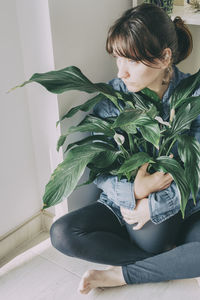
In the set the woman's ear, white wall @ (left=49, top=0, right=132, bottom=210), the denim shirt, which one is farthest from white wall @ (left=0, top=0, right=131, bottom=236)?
the woman's ear

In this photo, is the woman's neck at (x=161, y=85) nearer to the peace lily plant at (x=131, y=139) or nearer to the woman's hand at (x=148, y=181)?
the peace lily plant at (x=131, y=139)

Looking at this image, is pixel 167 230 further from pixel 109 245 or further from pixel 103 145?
pixel 103 145

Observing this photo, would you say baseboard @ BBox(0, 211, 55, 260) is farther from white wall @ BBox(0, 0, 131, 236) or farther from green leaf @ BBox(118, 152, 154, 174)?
green leaf @ BBox(118, 152, 154, 174)

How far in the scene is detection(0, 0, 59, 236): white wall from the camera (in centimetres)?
117

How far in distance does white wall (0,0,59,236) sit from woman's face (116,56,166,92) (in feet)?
0.84

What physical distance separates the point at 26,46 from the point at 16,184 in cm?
54

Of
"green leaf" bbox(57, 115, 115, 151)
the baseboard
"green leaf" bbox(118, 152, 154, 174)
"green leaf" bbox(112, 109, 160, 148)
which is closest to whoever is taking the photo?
"green leaf" bbox(112, 109, 160, 148)

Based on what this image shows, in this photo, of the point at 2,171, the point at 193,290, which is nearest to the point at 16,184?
the point at 2,171

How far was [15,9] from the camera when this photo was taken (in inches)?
46.7

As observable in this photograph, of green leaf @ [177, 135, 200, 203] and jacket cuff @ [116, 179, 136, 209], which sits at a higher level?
green leaf @ [177, 135, 200, 203]

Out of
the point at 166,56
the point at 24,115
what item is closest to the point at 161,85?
the point at 166,56

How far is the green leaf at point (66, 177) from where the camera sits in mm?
1048

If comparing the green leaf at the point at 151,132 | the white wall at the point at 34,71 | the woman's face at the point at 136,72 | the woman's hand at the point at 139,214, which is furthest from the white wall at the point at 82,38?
the green leaf at the point at 151,132

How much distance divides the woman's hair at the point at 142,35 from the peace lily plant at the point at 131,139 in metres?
0.13
